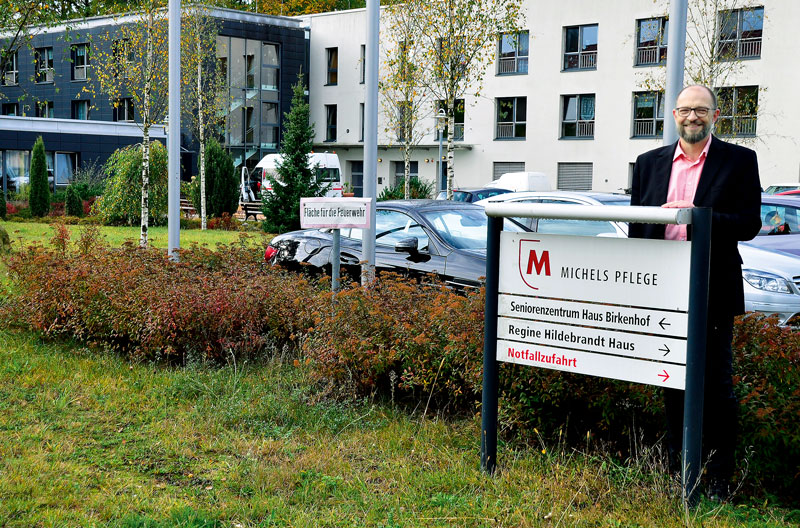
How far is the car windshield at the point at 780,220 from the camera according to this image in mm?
11742

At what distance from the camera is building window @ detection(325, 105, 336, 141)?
51.9 metres

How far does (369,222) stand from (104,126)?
39.3 metres

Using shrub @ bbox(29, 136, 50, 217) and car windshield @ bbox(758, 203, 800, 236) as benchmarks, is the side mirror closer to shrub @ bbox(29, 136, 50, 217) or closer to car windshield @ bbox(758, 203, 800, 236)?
car windshield @ bbox(758, 203, 800, 236)

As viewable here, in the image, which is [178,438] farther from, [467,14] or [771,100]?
[771,100]

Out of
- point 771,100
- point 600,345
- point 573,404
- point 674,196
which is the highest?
point 771,100

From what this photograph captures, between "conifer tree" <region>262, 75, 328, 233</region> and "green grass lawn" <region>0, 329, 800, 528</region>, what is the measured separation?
743 inches

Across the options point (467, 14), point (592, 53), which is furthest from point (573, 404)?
point (592, 53)

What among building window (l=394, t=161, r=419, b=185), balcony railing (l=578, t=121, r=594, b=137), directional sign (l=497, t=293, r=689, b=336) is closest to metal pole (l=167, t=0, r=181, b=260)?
directional sign (l=497, t=293, r=689, b=336)

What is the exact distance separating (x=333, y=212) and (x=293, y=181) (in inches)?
745

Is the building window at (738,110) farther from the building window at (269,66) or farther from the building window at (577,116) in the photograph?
the building window at (269,66)

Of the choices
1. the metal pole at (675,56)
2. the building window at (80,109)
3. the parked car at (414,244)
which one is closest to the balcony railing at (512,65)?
the building window at (80,109)

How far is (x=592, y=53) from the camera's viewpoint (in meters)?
41.1

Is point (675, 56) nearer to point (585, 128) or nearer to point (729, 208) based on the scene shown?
point (729, 208)

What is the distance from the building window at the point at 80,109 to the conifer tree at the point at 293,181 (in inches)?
1217
